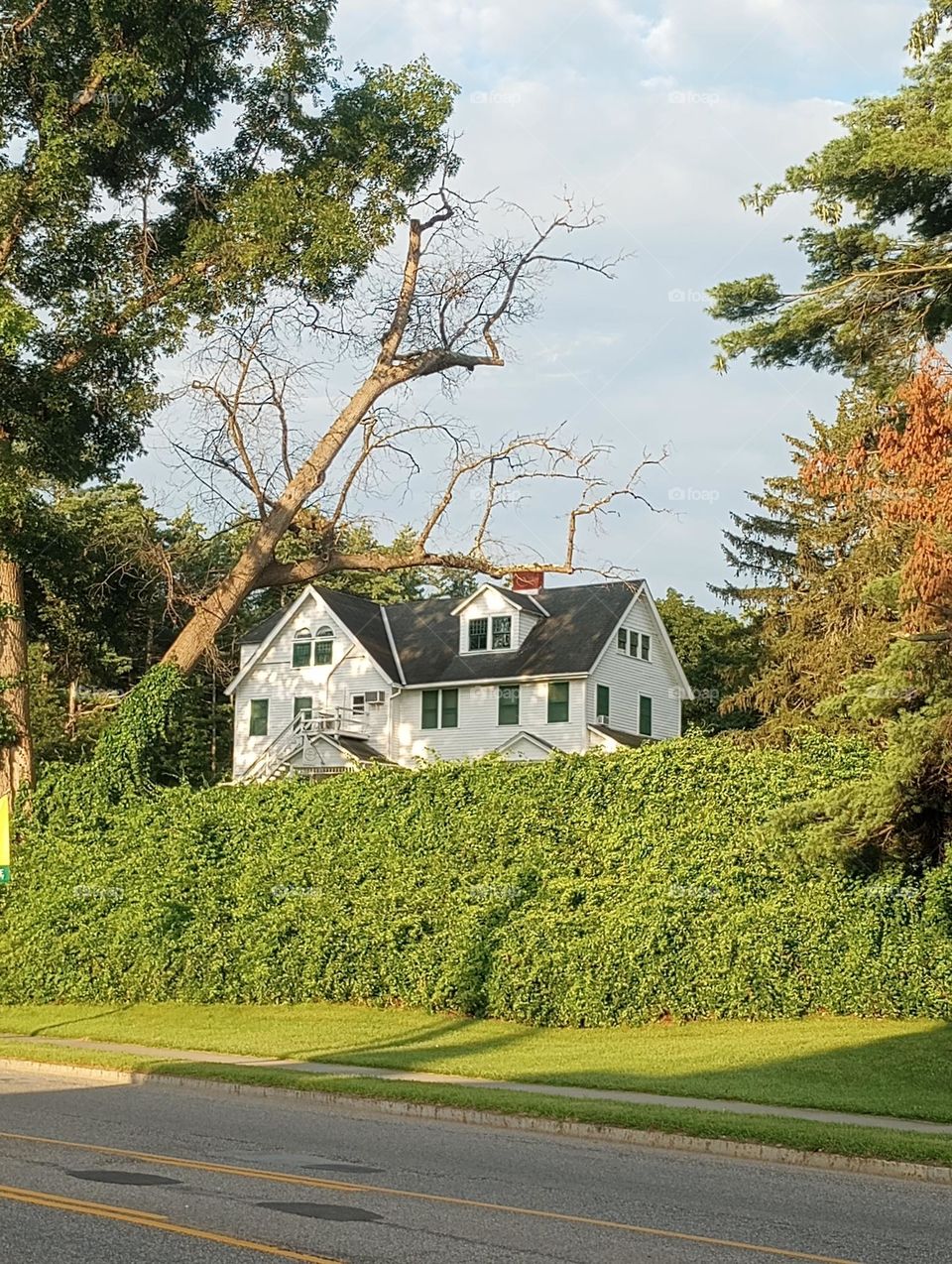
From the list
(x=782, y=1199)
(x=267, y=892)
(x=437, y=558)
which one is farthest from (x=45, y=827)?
(x=782, y=1199)

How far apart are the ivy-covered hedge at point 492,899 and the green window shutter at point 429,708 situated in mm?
21360

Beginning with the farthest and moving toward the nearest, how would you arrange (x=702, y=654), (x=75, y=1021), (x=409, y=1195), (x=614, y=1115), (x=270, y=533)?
(x=702, y=654)
(x=270, y=533)
(x=75, y=1021)
(x=614, y=1115)
(x=409, y=1195)

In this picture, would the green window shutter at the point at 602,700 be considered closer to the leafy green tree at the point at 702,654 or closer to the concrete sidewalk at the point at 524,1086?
the leafy green tree at the point at 702,654

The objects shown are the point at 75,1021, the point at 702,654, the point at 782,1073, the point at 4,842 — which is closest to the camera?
the point at 782,1073

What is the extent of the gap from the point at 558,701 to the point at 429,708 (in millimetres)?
4916

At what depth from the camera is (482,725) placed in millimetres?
49406

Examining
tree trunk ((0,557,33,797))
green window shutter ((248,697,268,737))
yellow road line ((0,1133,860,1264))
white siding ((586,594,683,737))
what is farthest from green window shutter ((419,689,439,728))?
yellow road line ((0,1133,860,1264))

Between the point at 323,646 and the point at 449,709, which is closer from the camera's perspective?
the point at 449,709

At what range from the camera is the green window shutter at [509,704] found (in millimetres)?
48969

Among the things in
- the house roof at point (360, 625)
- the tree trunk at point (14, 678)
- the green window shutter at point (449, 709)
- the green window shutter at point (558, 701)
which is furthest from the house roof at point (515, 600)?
the tree trunk at point (14, 678)

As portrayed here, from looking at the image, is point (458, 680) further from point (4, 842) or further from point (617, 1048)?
point (617, 1048)

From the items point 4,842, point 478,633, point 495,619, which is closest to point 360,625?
point 478,633

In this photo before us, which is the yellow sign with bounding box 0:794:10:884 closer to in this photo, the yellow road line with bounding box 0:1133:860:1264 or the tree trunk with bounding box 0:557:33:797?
the tree trunk with bounding box 0:557:33:797

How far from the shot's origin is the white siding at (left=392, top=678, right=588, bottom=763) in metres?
47.9
